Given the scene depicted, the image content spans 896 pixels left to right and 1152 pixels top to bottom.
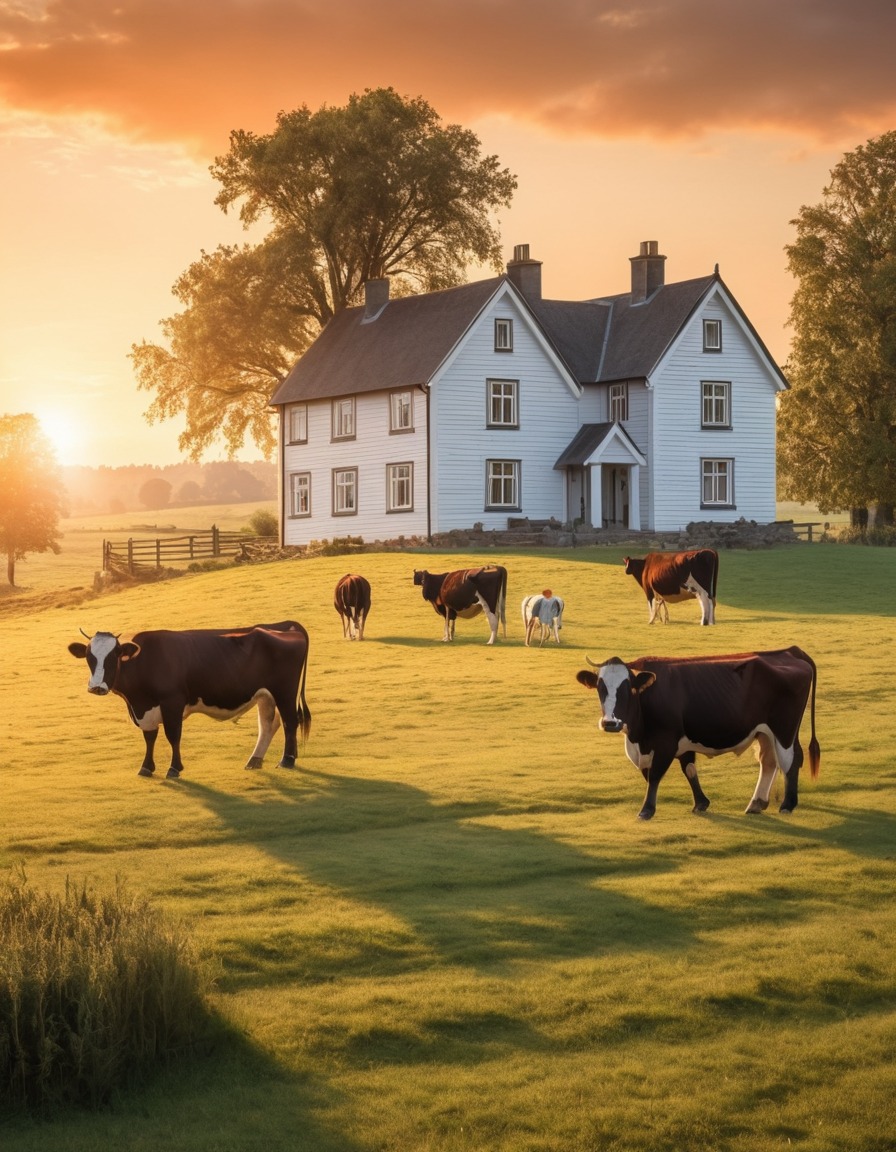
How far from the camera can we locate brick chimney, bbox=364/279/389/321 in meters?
67.1

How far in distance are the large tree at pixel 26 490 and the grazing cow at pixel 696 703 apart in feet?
254

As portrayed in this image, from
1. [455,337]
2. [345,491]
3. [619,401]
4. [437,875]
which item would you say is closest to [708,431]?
[619,401]

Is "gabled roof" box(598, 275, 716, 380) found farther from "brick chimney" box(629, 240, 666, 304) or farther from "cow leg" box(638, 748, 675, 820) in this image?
"cow leg" box(638, 748, 675, 820)

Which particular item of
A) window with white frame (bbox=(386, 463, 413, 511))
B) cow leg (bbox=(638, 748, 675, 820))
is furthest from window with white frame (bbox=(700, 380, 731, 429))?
cow leg (bbox=(638, 748, 675, 820))

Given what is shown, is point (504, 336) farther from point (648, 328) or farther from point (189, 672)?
point (189, 672)

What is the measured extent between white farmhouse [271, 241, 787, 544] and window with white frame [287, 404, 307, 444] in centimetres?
9

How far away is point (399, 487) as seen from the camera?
60.3m

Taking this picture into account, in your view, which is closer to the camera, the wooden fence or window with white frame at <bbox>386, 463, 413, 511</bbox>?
window with white frame at <bbox>386, 463, 413, 511</bbox>

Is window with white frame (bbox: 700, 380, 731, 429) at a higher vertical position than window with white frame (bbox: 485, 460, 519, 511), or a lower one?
higher

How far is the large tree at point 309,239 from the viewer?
236 ft

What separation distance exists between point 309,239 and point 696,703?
60081 mm

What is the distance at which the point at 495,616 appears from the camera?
109ft

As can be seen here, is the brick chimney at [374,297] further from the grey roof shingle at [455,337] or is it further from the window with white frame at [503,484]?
the window with white frame at [503,484]

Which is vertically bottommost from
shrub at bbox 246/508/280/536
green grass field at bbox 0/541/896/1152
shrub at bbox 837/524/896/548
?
green grass field at bbox 0/541/896/1152
